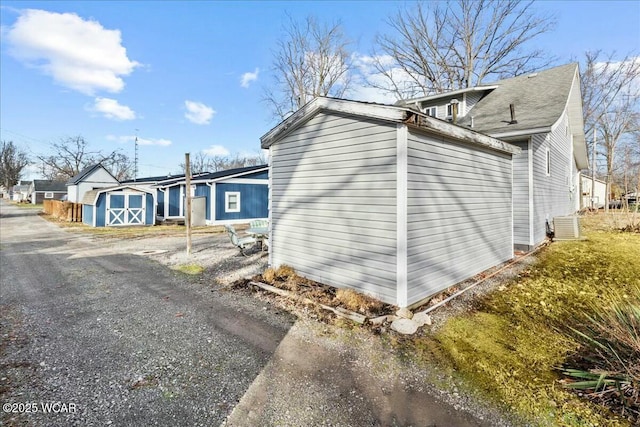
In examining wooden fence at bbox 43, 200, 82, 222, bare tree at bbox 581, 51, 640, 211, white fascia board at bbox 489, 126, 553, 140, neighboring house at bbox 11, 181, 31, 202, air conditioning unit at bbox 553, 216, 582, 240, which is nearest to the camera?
white fascia board at bbox 489, 126, 553, 140

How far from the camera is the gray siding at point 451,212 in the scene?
4.51m

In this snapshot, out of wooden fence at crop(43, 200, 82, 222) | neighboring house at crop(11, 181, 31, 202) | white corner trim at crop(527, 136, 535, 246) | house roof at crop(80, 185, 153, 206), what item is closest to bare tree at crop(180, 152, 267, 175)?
neighboring house at crop(11, 181, 31, 202)

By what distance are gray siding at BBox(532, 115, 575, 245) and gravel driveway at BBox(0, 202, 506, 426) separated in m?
8.13

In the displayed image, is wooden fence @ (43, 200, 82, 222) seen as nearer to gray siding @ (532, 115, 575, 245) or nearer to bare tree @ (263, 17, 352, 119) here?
bare tree @ (263, 17, 352, 119)

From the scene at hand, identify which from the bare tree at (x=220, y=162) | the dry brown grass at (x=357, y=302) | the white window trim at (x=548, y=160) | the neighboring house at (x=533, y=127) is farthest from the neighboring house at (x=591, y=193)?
the bare tree at (x=220, y=162)

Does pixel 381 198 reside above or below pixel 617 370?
above

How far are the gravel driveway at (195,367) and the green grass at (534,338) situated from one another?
16.0 inches

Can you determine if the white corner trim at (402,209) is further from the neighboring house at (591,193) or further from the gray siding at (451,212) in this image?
the neighboring house at (591,193)

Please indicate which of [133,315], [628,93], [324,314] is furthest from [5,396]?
[628,93]

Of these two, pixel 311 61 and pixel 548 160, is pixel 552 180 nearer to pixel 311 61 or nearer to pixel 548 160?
pixel 548 160

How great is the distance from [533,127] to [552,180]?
3731 millimetres

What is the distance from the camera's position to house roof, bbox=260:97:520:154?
13.7 feet

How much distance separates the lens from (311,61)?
79.6ft

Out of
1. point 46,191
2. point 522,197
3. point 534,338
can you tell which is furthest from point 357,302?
point 46,191
